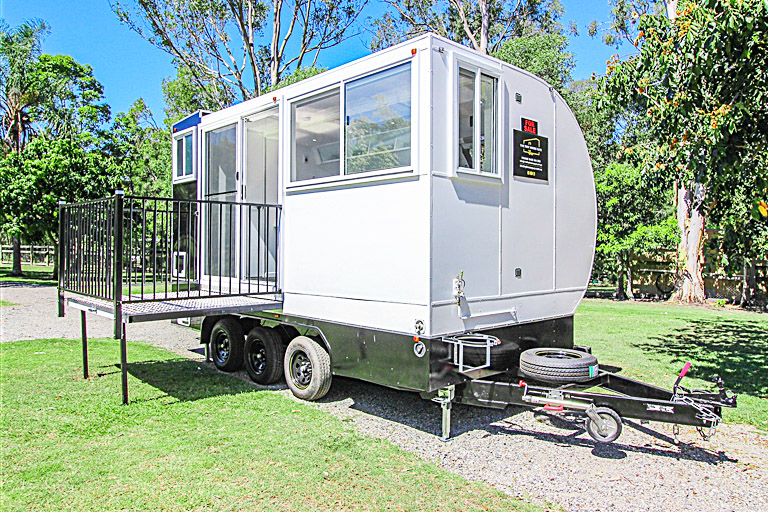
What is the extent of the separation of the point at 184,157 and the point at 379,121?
4.40m

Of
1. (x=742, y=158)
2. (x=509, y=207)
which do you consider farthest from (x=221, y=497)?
(x=742, y=158)

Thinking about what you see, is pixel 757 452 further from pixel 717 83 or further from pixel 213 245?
pixel 213 245

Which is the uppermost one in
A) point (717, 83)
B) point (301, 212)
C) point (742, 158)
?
point (717, 83)

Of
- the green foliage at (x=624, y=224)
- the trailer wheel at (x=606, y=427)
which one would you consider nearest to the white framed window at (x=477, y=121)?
the trailer wheel at (x=606, y=427)

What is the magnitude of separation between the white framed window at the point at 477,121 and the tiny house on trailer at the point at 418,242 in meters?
0.01

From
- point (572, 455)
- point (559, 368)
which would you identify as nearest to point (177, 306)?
point (559, 368)

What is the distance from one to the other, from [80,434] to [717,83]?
732 centimetres

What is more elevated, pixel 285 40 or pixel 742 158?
pixel 285 40

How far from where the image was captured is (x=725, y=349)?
30.3 ft

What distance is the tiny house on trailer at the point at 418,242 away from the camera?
471 cm

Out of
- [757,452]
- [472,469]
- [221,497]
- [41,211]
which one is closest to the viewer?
[221,497]

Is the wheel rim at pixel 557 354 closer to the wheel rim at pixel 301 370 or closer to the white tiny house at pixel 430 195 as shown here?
the white tiny house at pixel 430 195

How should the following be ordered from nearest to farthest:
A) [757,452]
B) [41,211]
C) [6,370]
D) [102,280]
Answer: [757,452] → [102,280] → [6,370] → [41,211]

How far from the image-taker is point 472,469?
14.1 ft
